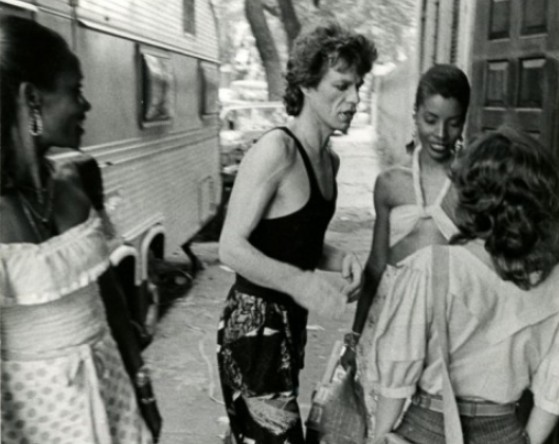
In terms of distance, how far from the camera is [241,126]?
1.93 metres

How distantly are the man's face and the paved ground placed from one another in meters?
0.11

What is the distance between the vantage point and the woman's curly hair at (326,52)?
166cm

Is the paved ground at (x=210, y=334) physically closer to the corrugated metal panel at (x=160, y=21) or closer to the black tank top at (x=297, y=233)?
the black tank top at (x=297, y=233)

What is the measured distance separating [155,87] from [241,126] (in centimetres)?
25

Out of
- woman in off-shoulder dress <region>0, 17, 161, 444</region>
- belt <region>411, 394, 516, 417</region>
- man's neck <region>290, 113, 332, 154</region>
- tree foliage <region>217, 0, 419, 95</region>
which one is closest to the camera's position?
woman in off-shoulder dress <region>0, 17, 161, 444</region>

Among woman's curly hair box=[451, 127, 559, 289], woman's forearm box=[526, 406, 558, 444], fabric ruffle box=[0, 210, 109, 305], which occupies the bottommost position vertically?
woman's forearm box=[526, 406, 558, 444]

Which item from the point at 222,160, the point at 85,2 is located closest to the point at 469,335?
the point at 222,160

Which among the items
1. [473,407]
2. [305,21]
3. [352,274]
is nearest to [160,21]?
[305,21]

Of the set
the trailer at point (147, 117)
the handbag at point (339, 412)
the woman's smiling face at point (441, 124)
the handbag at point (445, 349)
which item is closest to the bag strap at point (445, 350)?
the handbag at point (445, 349)

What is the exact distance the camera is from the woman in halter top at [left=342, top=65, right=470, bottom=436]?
1.66 metres

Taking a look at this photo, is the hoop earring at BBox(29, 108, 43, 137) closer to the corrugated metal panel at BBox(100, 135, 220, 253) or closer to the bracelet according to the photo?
the corrugated metal panel at BBox(100, 135, 220, 253)

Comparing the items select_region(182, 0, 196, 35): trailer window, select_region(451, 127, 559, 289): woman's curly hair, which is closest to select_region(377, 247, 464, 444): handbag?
select_region(451, 127, 559, 289): woman's curly hair

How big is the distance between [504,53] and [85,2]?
1184 millimetres

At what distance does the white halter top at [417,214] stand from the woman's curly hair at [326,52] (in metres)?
0.25
